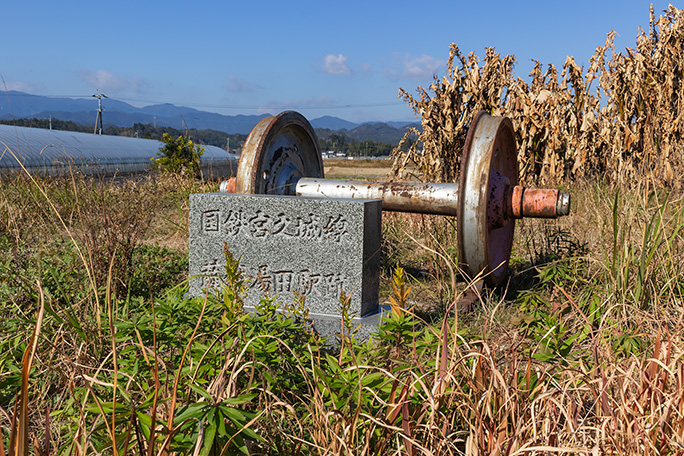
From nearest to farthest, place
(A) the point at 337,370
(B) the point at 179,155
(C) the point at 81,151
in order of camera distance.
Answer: (A) the point at 337,370 < (B) the point at 179,155 < (C) the point at 81,151

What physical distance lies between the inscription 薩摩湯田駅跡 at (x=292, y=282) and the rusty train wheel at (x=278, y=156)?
725mm

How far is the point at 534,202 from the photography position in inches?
149

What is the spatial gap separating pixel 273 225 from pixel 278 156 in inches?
44.1

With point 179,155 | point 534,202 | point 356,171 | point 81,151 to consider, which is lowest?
point 356,171

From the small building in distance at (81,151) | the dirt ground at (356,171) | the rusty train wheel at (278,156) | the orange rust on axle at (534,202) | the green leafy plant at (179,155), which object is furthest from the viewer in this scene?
the dirt ground at (356,171)

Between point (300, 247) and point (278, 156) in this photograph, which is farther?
point (278, 156)

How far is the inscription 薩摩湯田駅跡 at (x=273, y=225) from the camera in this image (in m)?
3.60

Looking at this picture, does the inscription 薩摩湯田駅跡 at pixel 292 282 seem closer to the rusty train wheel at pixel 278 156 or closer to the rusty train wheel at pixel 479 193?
the rusty train wheel at pixel 278 156

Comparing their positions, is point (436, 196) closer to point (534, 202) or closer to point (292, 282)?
point (534, 202)

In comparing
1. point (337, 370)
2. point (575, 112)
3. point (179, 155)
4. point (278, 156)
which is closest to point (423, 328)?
point (337, 370)

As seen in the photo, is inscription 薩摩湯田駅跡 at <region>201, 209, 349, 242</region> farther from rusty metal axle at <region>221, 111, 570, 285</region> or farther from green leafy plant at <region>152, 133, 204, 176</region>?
green leafy plant at <region>152, 133, 204, 176</region>

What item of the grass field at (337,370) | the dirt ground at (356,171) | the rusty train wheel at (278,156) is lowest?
the grass field at (337,370)

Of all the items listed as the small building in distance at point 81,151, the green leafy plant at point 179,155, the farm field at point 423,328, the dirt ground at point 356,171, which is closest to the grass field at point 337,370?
the farm field at point 423,328

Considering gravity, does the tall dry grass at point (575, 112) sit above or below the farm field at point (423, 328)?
above
